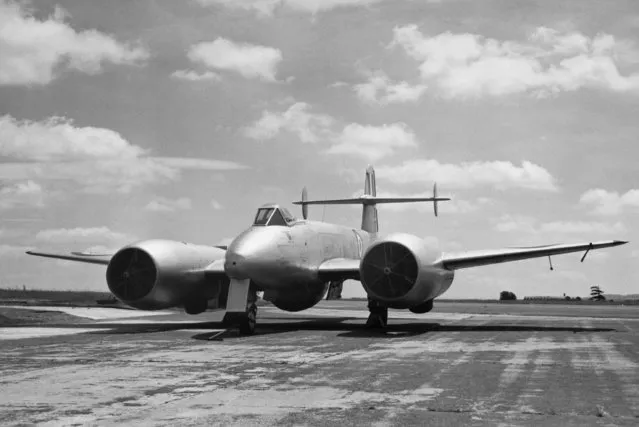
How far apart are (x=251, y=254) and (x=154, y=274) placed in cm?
496

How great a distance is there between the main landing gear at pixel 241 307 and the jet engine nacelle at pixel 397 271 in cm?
409

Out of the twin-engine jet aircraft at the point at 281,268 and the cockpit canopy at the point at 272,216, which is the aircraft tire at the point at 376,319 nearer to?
the twin-engine jet aircraft at the point at 281,268

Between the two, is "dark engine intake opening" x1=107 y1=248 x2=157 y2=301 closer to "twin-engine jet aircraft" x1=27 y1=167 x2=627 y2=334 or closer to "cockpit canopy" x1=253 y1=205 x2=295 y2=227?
"twin-engine jet aircraft" x1=27 y1=167 x2=627 y2=334

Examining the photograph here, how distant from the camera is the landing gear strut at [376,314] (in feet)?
92.1

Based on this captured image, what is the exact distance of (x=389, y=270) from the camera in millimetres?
25906

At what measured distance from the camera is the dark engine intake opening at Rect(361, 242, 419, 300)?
2588cm

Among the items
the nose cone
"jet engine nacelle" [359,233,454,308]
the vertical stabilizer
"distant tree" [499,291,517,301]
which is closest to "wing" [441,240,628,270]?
"jet engine nacelle" [359,233,454,308]

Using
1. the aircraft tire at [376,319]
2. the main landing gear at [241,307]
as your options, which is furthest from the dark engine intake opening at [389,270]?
the main landing gear at [241,307]

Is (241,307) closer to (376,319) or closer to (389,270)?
(389,270)

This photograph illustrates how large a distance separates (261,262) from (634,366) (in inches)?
523

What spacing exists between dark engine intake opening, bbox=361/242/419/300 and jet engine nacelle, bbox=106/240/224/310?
6.98 meters

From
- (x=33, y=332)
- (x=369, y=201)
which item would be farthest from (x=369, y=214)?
(x=33, y=332)

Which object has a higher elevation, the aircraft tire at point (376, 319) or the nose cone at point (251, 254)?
A: the nose cone at point (251, 254)

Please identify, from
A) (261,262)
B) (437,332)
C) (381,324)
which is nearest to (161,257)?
(261,262)
